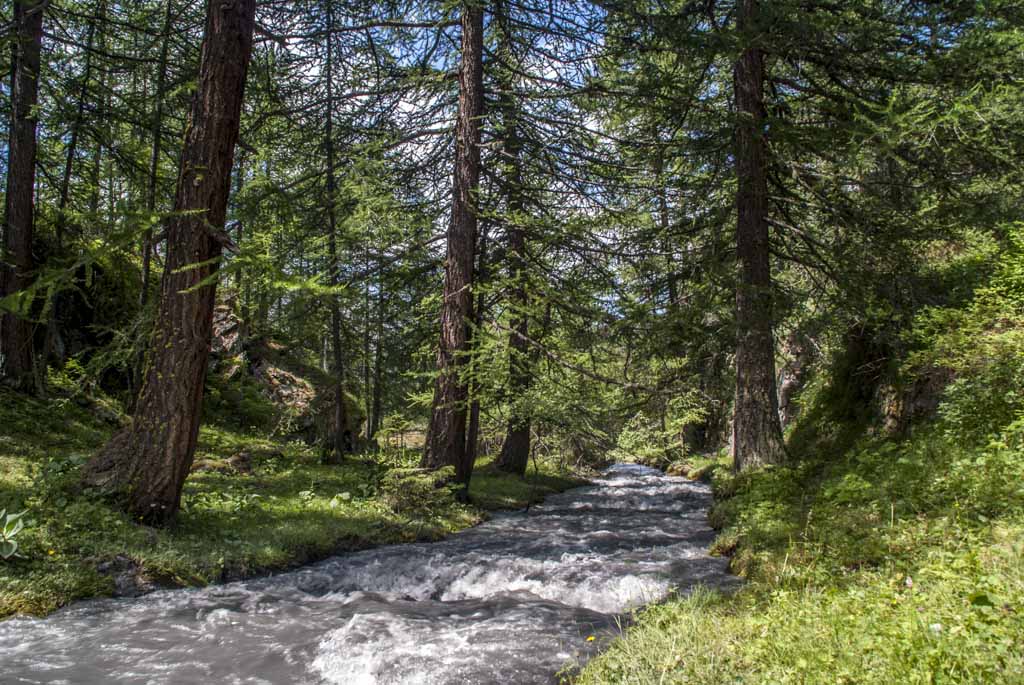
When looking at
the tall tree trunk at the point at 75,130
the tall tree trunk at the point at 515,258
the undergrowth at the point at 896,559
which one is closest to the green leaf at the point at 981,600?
the undergrowth at the point at 896,559

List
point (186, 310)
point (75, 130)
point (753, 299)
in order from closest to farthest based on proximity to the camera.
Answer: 1. point (186, 310)
2. point (753, 299)
3. point (75, 130)

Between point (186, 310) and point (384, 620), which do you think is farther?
point (186, 310)

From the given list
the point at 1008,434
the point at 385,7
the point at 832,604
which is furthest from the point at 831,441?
the point at 385,7

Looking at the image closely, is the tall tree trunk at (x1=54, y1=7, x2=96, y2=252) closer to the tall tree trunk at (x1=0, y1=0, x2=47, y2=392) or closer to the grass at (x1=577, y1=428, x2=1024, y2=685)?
the tall tree trunk at (x1=0, y1=0, x2=47, y2=392)

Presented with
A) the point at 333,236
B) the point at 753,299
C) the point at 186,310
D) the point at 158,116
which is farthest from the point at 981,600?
the point at 158,116

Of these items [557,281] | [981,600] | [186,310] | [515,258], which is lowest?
[981,600]

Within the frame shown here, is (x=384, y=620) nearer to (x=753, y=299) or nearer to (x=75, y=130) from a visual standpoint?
(x=753, y=299)

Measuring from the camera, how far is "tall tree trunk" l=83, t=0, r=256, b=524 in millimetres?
7328

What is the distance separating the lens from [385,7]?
11.8 m

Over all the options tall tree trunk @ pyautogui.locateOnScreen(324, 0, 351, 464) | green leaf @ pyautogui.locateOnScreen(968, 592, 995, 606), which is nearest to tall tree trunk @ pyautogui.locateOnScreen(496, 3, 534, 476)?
tall tree trunk @ pyautogui.locateOnScreen(324, 0, 351, 464)

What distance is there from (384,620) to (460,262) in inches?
275

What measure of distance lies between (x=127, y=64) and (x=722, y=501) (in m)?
14.2

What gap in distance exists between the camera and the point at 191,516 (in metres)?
8.12

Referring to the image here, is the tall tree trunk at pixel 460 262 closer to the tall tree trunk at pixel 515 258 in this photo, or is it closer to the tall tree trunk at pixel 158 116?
the tall tree trunk at pixel 515 258
